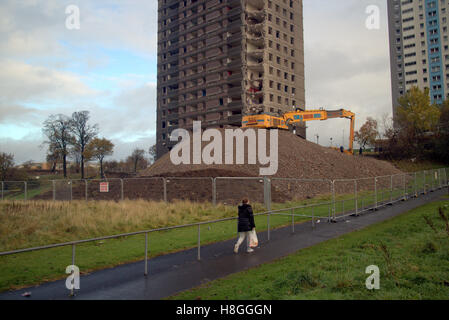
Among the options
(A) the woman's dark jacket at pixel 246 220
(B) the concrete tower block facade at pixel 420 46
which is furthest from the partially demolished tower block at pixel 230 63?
(B) the concrete tower block facade at pixel 420 46

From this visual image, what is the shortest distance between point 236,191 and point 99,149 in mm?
54550

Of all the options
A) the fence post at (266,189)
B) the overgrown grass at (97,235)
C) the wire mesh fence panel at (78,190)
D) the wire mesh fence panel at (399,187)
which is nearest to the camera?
the overgrown grass at (97,235)

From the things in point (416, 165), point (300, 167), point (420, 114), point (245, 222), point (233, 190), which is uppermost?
point (420, 114)

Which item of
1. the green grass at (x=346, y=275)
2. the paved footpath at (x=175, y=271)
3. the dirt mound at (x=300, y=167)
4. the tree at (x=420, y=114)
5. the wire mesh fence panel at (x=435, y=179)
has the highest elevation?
the tree at (x=420, y=114)

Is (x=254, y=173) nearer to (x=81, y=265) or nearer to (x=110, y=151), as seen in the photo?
(x=81, y=265)

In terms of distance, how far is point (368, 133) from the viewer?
61938 mm

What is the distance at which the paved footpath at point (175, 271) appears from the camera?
662 centimetres

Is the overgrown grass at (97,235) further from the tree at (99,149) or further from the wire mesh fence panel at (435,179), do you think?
the tree at (99,149)

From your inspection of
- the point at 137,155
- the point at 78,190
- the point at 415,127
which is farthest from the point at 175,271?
the point at 137,155

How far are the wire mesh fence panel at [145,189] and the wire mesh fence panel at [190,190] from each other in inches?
30.6

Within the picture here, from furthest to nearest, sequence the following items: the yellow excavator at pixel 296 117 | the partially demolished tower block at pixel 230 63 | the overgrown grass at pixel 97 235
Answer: the partially demolished tower block at pixel 230 63 → the yellow excavator at pixel 296 117 → the overgrown grass at pixel 97 235

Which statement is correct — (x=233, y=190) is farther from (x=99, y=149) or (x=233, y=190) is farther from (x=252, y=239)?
(x=99, y=149)

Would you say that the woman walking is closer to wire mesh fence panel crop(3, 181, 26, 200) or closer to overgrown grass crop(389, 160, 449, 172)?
wire mesh fence panel crop(3, 181, 26, 200)
